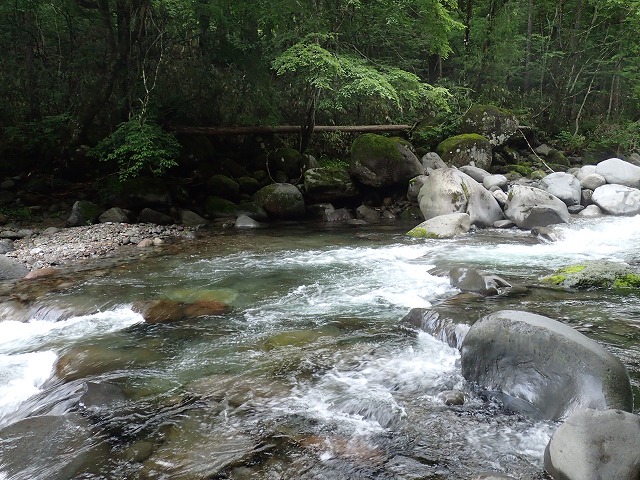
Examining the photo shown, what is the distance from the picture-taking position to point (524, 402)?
13.6 ft

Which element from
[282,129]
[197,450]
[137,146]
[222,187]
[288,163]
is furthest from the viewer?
[288,163]

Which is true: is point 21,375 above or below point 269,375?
below

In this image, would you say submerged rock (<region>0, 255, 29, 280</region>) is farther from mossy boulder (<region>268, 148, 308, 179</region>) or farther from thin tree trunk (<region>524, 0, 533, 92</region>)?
thin tree trunk (<region>524, 0, 533, 92</region>)

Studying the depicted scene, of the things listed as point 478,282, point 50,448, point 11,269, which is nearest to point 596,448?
point 50,448

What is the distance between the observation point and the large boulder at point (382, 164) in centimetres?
1459

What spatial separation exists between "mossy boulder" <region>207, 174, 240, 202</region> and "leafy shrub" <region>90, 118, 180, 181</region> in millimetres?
2082

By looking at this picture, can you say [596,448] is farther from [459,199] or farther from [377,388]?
[459,199]

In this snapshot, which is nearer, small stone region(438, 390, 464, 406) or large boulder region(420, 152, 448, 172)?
small stone region(438, 390, 464, 406)

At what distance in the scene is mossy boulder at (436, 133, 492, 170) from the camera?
54.4 ft

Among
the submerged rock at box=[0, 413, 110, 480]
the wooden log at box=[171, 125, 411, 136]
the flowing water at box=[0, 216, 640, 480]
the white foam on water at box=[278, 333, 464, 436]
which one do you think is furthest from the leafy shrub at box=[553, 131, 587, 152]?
the submerged rock at box=[0, 413, 110, 480]

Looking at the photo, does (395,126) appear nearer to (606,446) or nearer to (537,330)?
(537,330)

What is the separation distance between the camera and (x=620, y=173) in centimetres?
1447

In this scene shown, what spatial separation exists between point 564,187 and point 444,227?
15.2 feet

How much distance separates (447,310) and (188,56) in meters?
11.9
